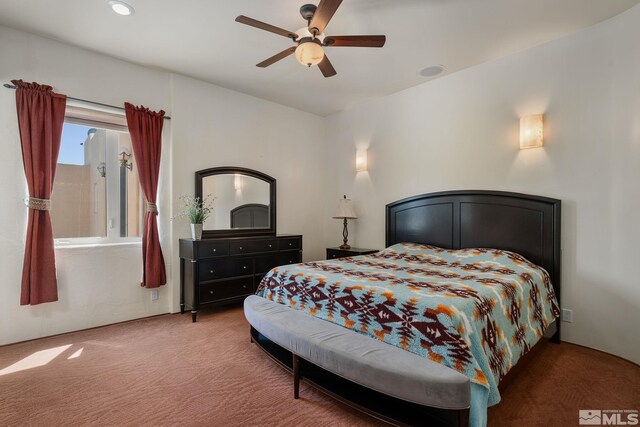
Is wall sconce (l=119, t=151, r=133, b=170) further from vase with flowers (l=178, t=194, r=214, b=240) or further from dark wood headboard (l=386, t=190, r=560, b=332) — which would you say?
dark wood headboard (l=386, t=190, r=560, b=332)

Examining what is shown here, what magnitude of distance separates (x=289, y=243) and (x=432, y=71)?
2770 mm

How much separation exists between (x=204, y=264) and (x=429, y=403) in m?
2.78

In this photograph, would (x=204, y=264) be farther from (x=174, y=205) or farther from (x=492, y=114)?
(x=492, y=114)

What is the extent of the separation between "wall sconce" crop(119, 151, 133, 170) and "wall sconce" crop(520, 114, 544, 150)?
423 centimetres

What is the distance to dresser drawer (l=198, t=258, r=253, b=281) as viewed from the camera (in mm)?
3598

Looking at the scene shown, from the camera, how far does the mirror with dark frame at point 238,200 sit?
408 centimetres

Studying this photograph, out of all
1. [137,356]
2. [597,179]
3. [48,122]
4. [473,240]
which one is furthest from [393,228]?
[48,122]

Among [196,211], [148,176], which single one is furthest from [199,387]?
[148,176]

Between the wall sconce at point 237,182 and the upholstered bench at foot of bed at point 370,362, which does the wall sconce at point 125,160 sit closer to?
the wall sconce at point 237,182

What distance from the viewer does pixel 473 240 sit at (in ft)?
11.3

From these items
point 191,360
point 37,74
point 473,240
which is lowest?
point 191,360

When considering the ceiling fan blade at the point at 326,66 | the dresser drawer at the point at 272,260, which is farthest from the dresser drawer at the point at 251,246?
the ceiling fan blade at the point at 326,66

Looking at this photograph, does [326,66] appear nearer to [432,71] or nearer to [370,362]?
[432,71]

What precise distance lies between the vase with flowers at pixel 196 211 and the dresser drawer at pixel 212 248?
157 millimetres
